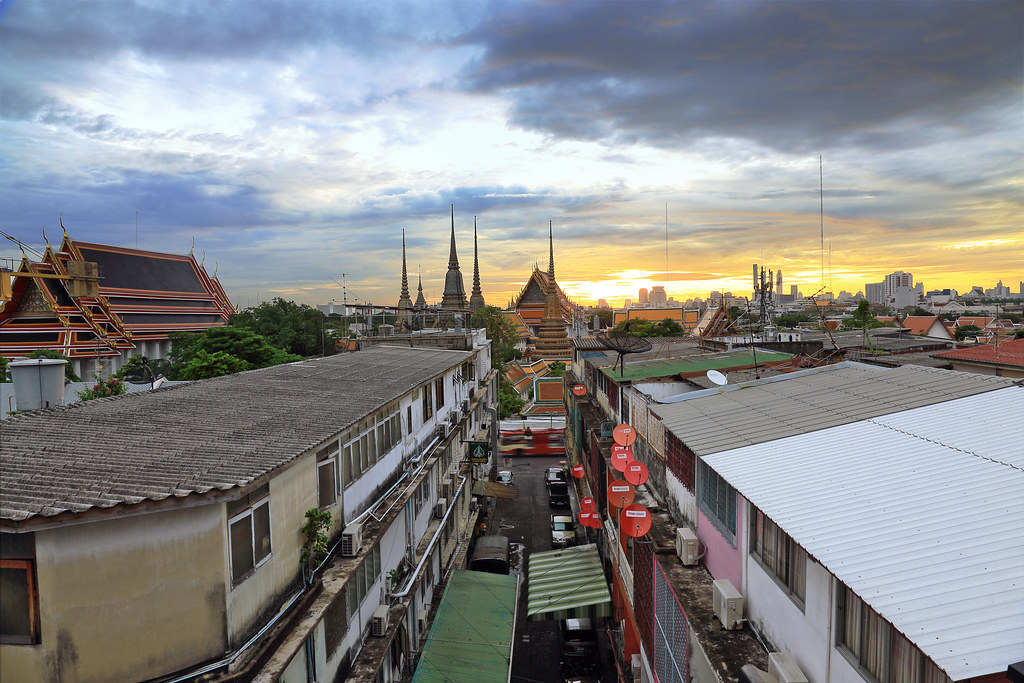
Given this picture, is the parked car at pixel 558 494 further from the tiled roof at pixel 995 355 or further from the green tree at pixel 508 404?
the tiled roof at pixel 995 355

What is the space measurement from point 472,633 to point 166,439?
28.3 feet

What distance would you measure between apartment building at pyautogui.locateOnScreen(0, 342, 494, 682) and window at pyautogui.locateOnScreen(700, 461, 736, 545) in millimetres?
4557

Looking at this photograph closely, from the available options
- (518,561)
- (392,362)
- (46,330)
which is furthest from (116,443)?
(46,330)

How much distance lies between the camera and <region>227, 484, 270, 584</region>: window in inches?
207

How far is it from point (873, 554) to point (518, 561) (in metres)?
17.6

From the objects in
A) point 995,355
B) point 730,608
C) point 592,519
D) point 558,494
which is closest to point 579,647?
point 592,519

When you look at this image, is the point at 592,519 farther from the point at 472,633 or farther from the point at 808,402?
the point at 808,402

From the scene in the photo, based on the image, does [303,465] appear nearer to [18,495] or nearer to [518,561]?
[18,495]

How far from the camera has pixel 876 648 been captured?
4.15 m


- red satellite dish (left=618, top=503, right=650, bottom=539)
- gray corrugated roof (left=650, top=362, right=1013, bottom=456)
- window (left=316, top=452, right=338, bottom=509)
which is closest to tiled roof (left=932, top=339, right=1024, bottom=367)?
gray corrugated roof (left=650, top=362, right=1013, bottom=456)

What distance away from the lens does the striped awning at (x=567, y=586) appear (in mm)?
13617

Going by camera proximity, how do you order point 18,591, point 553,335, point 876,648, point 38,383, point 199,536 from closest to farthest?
point 876,648 → point 18,591 → point 199,536 → point 38,383 → point 553,335

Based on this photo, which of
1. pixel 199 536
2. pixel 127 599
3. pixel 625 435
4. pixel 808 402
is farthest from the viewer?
pixel 625 435

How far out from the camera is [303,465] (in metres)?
6.75
